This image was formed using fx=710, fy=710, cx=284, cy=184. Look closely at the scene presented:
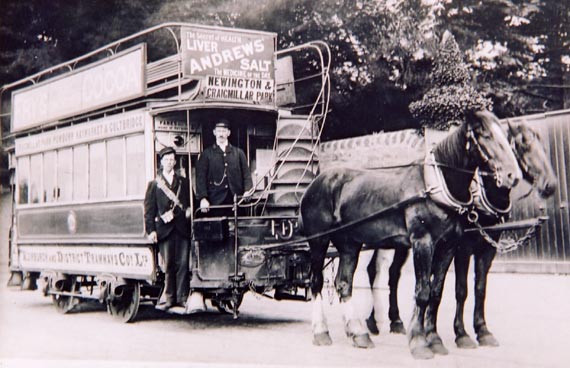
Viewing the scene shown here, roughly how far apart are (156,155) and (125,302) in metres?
1.81

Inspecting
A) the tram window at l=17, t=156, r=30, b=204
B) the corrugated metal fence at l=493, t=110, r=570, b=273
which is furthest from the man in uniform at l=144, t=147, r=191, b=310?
the corrugated metal fence at l=493, t=110, r=570, b=273

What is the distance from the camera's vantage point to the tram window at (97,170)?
332 inches

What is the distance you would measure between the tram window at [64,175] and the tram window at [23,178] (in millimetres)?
921

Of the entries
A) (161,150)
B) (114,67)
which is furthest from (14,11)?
(161,150)

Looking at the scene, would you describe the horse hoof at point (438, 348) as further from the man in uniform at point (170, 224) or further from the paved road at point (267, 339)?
the man in uniform at point (170, 224)

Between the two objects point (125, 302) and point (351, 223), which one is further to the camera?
point (125, 302)

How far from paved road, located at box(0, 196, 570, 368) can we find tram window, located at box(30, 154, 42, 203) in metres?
1.74

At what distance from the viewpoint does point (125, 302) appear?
818 cm

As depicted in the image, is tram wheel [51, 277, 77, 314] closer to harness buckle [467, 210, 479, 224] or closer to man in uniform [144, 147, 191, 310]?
man in uniform [144, 147, 191, 310]

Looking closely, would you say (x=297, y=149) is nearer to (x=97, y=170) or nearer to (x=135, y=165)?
(x=135, y=165)

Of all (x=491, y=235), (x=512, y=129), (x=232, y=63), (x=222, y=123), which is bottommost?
(x=491, y=235)

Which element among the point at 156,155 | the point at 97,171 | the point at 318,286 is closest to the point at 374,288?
the point at 318,286

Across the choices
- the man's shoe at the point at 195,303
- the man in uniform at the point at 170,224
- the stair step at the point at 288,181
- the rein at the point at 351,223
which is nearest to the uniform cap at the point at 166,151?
the man in uniform at the point at 170,224

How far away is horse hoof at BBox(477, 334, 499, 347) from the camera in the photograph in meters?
5.80
